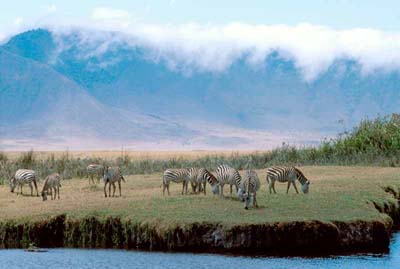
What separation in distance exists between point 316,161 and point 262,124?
373 feet

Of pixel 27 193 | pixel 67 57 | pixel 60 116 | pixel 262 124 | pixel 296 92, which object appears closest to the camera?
pixel 27 193

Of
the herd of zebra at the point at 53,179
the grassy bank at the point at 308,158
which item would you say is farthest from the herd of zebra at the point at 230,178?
the grassy bank at the point at 308,158

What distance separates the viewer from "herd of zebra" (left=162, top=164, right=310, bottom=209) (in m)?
25.7

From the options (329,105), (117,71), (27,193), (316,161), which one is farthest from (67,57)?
(27,193)

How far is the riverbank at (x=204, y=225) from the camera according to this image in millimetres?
23031

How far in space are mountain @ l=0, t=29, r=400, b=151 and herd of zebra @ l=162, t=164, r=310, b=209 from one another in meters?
108

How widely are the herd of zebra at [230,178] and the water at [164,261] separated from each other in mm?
3676

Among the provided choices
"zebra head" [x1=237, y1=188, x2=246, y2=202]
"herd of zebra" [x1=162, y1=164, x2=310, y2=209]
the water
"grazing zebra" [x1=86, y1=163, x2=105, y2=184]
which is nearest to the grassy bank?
"grazing zebra" [x1=86, y1=163, x2=105, y2=184]

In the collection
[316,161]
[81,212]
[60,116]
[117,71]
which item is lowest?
[81,212]

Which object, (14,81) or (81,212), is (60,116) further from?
(81,212)

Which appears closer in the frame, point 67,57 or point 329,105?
point 329,105

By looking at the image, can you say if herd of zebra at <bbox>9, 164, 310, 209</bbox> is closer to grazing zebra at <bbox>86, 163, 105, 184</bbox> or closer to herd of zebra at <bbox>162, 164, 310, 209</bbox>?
herd of zebra at <bbox>162, 164, 310, 209</bbox>

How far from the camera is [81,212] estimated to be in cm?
2483

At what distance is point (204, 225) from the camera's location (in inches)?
914
